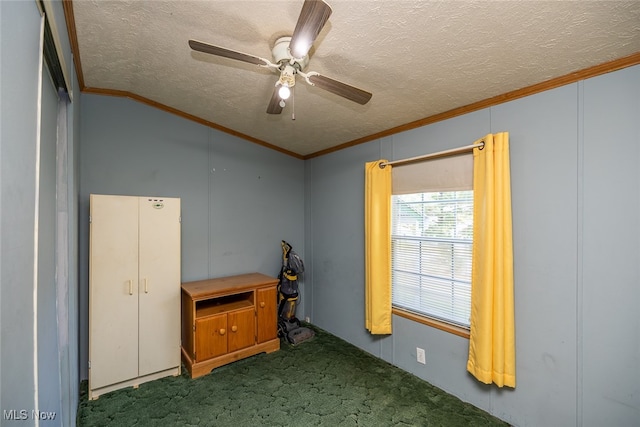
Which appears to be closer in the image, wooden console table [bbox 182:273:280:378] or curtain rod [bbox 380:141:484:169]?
curtain rod [bbox 380:141:484:169]

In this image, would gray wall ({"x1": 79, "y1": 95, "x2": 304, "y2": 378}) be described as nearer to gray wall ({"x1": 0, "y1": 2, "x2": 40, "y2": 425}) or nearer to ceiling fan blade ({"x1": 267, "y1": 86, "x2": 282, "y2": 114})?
ceiling fan blade ({"x1": 267, "y1": 86, "x2": 282, "y2": 114})

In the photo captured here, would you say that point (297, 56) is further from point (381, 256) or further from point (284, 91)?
point (381, 256)

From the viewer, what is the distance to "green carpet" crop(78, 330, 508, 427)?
2.06m

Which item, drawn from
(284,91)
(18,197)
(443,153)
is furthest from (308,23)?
(443,153)

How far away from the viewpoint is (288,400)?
2.29 metres

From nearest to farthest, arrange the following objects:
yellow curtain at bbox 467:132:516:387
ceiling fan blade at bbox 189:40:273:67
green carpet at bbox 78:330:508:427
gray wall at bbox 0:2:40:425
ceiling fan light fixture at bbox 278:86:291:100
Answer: gray wall at bbox 0:2:40:425 < ceiling fan blade at bbox 189:40:273:67 < ceiling fan light fixture at bbox 278:86:291:100 < yellow curtain at bbox 467:132:516:387 < green carpet at bbox 78:330:508:427

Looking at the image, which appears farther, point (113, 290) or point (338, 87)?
point (113, 290)

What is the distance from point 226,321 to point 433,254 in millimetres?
2147

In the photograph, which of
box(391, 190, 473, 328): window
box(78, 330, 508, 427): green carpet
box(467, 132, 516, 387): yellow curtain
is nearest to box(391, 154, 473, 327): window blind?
box(391, 190, 473, 328): window

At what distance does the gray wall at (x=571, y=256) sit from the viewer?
5.13 feet

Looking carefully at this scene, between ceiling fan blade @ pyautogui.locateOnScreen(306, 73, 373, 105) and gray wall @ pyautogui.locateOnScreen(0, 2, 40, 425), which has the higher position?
ceiling fan blade @ pyautogui.locateOnScreen(306, 73, 373, 105)

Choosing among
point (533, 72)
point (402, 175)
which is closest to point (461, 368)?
point (402, 175)

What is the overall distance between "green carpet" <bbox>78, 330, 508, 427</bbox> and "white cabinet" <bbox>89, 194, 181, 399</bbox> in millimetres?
192

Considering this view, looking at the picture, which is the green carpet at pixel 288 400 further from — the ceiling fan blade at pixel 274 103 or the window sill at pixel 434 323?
the ceiling fan blade at pixel 274 103
